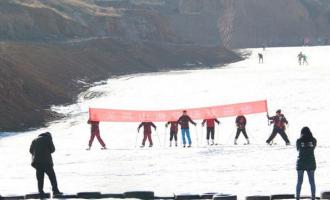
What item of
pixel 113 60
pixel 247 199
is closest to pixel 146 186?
pixel 247 199

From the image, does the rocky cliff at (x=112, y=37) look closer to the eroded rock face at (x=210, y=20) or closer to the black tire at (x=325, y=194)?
the eroded rock face at (x=210, y=20)

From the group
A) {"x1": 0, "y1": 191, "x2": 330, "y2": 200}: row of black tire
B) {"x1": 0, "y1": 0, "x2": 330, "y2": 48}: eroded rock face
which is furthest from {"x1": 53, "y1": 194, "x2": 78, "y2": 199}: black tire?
{"x1": 0, "y1": 0, "x2": 330, "y2": 48}: eroded rock face

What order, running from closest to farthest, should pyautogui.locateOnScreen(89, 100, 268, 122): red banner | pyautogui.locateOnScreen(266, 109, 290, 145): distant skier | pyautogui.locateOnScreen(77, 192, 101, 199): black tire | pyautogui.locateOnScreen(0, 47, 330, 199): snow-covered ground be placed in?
pyautogui.locateOnScreen(77, 192, 101, 199): black tire, pyautogui.locateOnScreen(0, 47, 330, 199): snow-covered ground, pyautogui.locateOnScreen(266, 109, 290, 145): distant skier, pyautogui.locateOnScreen(89, 100, 268, 122): red banner

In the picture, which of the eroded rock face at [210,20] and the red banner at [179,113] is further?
the eroded rock face at [210,20]

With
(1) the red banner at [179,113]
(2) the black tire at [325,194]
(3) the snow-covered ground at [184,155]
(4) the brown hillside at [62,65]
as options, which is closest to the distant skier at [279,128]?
(3) the snow-covered ground at [184,155]

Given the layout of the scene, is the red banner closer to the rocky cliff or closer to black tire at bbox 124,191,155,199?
the rocky cliff

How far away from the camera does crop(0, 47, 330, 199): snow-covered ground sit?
55.8 feet

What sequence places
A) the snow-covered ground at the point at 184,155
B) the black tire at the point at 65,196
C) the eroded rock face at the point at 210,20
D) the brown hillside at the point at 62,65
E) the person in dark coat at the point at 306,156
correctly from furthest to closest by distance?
the eroded rock face at the point at 210,20
the brown hillside at the point at 62,65
the snow-covered ground at the point at 184,155
the black tire at the point at 65,196
the person in dark coat at the point at 306,156

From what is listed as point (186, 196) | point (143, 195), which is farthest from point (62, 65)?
point (186, 196)

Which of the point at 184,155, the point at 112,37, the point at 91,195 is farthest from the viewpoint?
the point at 112,37

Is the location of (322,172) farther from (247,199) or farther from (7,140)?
(7,140)

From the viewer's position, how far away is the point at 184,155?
2200 cm

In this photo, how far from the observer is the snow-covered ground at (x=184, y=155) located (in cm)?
1702

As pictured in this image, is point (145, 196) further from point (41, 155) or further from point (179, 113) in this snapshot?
point (179, 113)
